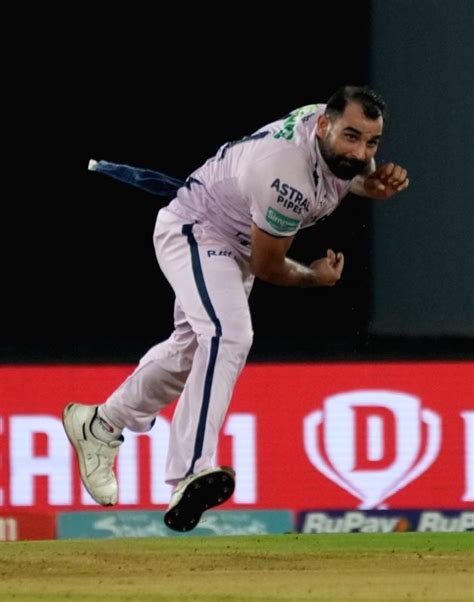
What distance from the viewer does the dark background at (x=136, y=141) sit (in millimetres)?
10953

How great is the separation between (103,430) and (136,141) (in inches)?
131

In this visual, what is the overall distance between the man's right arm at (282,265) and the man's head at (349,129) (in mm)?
361

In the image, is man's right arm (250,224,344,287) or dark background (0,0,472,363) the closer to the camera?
man's right arm (250,224,344,287)

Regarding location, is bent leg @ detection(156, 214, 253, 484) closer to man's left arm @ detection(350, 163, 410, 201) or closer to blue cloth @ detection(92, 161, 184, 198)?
blue cloth @ detection(92, 161, 184, 198)

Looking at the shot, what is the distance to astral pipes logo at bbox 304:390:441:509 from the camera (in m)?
10.1

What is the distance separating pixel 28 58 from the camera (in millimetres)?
11148

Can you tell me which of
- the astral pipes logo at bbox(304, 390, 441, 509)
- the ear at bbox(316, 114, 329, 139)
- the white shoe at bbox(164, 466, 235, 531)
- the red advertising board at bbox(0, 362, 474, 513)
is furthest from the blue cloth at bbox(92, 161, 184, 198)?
the astral pipes logo at bbox(304, 390, 441, 509)

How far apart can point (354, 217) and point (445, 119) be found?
75cm

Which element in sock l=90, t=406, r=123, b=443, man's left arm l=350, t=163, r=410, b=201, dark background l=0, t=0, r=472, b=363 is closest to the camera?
man's left arm l=350, t=163, r=410, b=201

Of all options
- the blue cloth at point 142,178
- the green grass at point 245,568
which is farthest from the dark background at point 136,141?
the blue cloth at point 142,178

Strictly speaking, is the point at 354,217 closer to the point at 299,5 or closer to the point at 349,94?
the point at 299,5

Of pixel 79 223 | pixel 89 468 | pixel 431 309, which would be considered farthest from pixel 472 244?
pixel 89 468

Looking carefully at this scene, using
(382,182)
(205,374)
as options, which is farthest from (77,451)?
(382,182)

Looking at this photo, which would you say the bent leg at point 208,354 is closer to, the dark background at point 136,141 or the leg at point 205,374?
the leg at point 205,374
